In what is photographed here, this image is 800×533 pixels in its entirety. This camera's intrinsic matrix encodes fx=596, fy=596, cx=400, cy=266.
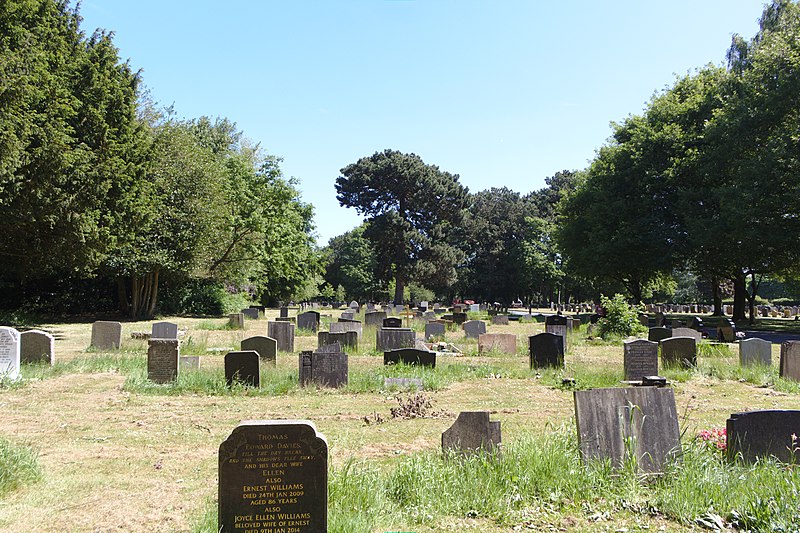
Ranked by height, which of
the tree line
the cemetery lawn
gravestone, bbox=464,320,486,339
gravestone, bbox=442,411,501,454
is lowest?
the cemetery lawn

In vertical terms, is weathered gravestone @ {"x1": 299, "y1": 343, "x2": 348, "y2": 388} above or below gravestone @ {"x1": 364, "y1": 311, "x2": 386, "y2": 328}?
below

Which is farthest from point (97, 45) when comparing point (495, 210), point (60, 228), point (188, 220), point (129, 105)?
point (495, 210)

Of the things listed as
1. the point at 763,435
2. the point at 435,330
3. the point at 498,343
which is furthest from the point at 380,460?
the point at 435,330

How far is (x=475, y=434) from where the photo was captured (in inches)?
248

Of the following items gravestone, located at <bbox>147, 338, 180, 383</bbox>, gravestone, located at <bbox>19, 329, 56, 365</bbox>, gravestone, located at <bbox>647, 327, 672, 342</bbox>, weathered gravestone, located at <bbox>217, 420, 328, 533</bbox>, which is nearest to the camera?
weathered gravestone, located at <bbox>217, 420, 328, 533</bbox>

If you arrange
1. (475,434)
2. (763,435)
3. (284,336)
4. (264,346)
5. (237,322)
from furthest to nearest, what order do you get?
(237,322)
(284,336)
(264,346)
(475,434)
(763,435)

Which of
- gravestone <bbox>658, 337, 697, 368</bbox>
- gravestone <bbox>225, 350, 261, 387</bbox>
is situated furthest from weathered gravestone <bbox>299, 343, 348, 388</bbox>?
gravestone <bbox>658, 337, 697, 368</bbox>

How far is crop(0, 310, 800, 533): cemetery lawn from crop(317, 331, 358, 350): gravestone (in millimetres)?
4670

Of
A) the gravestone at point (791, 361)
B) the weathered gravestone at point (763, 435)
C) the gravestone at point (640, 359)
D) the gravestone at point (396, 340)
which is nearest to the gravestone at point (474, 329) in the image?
the gravestone at point (396, 340)

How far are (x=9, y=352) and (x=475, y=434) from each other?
10.0m

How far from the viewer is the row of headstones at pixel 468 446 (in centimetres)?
443

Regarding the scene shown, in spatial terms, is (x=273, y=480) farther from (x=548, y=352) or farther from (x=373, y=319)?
(x=373, y=319)

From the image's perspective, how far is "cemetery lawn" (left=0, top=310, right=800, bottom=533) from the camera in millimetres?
5004

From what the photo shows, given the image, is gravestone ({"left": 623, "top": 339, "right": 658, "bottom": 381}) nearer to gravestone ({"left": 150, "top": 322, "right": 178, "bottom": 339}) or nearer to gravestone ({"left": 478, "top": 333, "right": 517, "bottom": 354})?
gravestone ({"left": 478, "top": 333, "right": 517, "bottom": 354})
